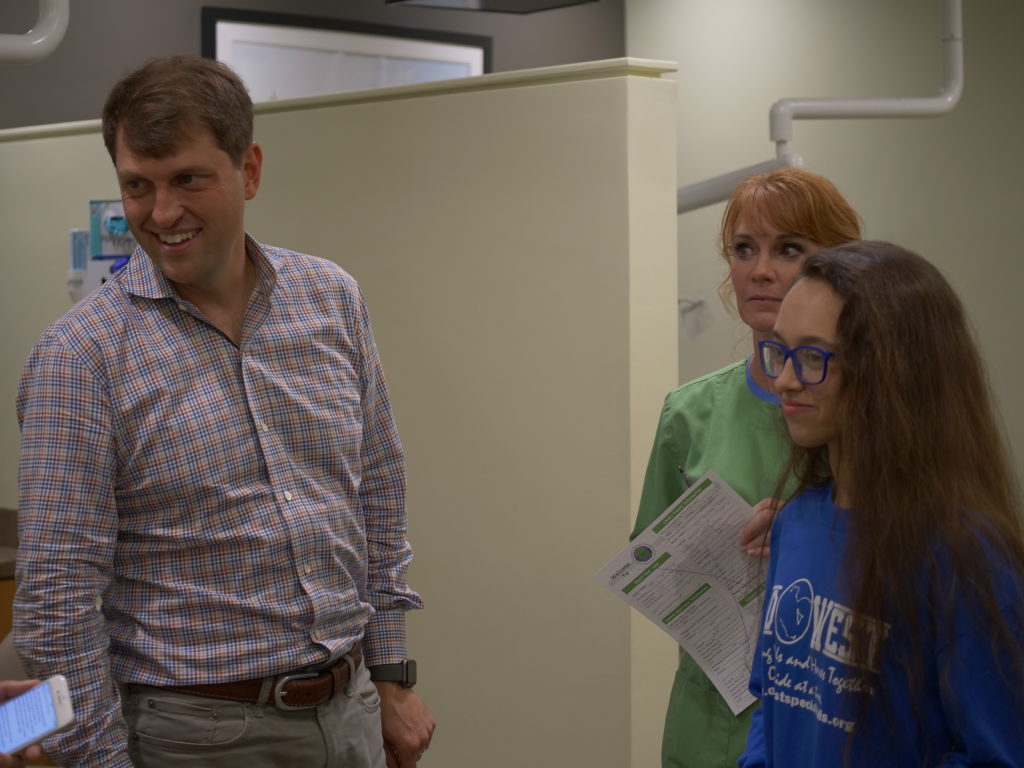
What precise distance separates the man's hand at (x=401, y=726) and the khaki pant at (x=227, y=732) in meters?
0.15

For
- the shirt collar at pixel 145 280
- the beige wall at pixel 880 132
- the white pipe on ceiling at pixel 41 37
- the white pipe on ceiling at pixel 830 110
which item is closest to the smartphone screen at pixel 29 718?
the shirt collar at pixel 145 280

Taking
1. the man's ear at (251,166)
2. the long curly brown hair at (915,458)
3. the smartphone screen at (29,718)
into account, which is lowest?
the smartphone screen at (29,718)

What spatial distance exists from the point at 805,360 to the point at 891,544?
0.21 metres

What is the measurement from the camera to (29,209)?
387cm

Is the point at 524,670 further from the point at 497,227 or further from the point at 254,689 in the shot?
the point at 254,689

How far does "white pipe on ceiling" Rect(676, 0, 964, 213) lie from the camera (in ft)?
10.7

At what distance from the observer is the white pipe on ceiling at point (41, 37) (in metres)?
2.48

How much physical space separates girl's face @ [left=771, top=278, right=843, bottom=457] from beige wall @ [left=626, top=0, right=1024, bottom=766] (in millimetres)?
2726

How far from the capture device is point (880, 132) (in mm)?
4301

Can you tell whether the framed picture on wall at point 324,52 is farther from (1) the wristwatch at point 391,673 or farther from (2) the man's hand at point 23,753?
(2) the man's hand at point 23,753

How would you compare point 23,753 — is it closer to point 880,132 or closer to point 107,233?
point 107,233

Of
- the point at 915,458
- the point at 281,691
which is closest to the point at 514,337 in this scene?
the point at 281,691

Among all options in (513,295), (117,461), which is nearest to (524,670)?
(513,295)

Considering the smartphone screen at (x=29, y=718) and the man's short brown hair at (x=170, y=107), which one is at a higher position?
the man's short brown hair at (x=170, y=107)
